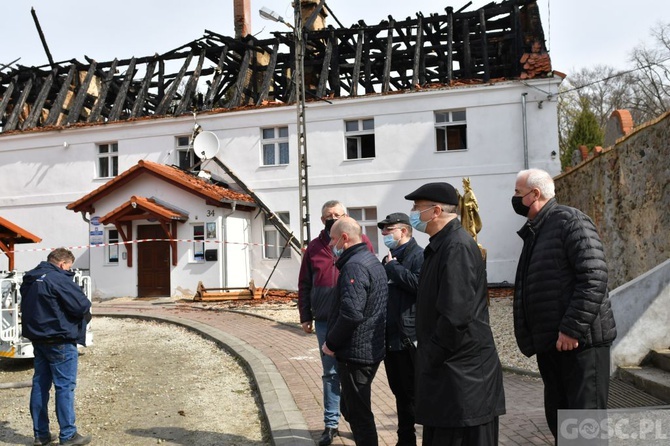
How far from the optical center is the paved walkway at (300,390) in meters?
5.08

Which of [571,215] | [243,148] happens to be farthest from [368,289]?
[243,148]

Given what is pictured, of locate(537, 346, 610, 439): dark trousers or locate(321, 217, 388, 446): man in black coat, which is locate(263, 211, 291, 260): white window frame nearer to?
locate(321, 217, 388, 446): man in black coat

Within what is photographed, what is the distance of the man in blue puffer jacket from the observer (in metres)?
5.45

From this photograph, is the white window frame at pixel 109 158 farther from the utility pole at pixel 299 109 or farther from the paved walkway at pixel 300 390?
the paved walkway at pixel 300 390

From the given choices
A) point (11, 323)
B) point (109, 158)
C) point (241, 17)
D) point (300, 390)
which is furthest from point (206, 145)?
point (300, 390)

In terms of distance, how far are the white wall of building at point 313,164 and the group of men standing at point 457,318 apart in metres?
14.8

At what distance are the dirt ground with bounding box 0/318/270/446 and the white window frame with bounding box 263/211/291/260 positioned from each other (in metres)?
9.80

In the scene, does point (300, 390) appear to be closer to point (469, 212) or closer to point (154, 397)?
point (154, 397)

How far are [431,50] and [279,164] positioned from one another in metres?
6.86

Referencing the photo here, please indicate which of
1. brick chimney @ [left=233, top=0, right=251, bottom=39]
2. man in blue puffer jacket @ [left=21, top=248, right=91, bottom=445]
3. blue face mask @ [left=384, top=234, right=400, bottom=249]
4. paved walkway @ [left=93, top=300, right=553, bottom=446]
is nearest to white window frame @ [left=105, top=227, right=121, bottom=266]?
paved walkway @ [left=93, top=300, right=553, bottom=446]

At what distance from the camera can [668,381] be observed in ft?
17.0

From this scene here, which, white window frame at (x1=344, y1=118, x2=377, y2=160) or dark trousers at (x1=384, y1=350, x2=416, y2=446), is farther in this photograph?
white window frame at (x1=344, y1=118, x2=377, y2=160)

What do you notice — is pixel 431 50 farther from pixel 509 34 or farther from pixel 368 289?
pixel 368 289

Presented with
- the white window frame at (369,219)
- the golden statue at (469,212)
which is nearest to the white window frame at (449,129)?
the white window frame at (369,219)
